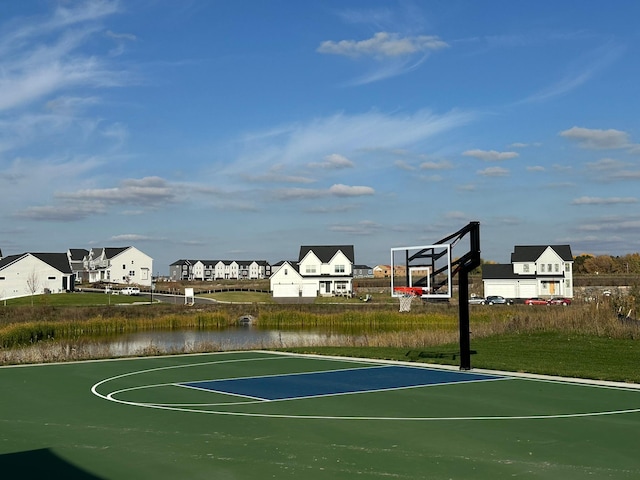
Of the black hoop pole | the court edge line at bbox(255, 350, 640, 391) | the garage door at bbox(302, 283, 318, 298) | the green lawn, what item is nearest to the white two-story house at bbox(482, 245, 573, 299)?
the garage door at bbox(302, 283, 318, 298)

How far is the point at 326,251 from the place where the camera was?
83.3 metres

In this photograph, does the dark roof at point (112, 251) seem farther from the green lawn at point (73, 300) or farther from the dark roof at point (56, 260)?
the green lawn at point (73, 300)

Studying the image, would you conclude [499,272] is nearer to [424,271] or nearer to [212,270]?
[424,271]

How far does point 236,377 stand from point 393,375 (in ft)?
12.8

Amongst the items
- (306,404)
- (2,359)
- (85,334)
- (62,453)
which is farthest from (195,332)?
(62,453)

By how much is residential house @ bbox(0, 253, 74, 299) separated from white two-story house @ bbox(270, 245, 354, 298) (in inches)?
908

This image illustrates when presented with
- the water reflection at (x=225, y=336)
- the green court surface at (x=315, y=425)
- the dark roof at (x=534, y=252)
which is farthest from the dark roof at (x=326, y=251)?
the green court surface at (x=315, y=425)

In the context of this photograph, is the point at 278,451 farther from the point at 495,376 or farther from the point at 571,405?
the point at 495,376

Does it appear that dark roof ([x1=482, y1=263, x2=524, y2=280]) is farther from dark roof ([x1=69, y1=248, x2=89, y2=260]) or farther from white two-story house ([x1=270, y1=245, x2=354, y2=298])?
dark roof ([x1=69, y1=248, x2=89, y2=260])

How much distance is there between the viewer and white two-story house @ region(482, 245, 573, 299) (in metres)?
73.6

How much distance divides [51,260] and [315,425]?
73449 millimetres

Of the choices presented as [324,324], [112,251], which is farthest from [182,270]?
[324,324]

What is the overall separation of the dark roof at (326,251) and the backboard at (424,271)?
197 ft

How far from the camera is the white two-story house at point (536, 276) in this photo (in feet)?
241
